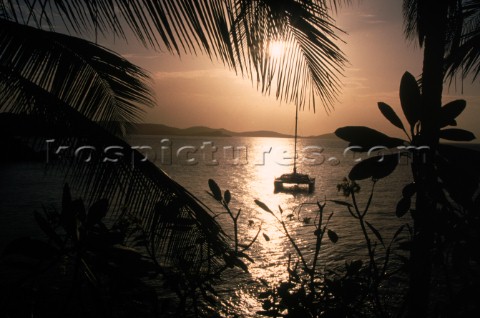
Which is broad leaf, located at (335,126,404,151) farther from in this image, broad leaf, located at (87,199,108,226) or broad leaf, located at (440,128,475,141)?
broad leaf, located at (87,199,108,226)

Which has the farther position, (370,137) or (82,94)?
(82,94)

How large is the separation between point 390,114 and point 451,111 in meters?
0.22

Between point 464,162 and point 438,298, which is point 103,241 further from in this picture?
point 438,298

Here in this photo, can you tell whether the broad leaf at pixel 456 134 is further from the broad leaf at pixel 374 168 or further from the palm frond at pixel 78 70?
the palm frond at pixel 78 70

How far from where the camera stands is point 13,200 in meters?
40.8

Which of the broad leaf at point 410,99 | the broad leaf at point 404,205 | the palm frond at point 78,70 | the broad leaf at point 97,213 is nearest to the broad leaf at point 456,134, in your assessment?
the broad leaf at point 410,99

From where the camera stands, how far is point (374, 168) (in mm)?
1450

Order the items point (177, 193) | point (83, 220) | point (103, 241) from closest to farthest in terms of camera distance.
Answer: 1. point (103, 241)
2. point (83, 220)
3. point (177, 193)

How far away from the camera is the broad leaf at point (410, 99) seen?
138 cm

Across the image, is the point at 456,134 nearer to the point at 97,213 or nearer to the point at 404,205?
the point at 404,205

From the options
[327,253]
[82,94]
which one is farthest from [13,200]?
[82,94]

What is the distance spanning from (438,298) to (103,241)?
66.0ft

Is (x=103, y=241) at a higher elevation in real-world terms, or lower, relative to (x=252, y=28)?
lower

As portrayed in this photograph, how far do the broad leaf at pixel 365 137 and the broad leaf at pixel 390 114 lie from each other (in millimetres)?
65
